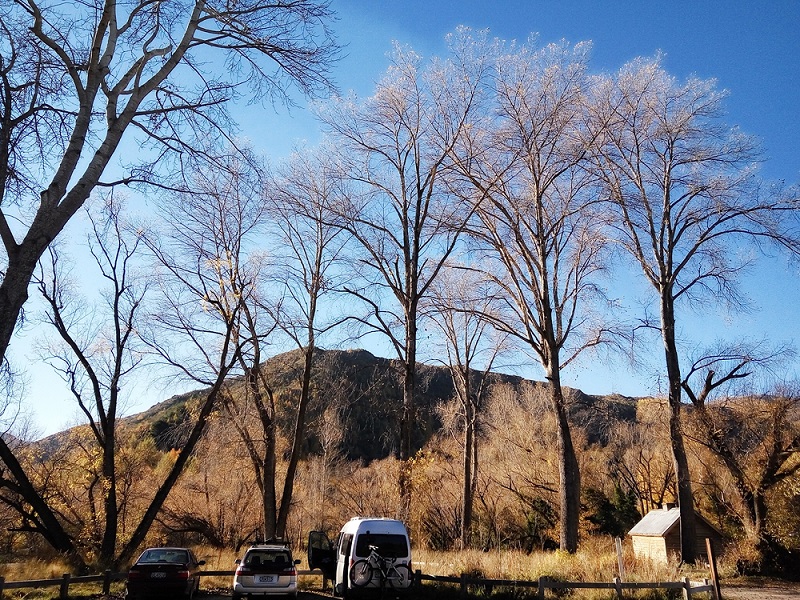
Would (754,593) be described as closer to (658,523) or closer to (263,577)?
(658,523)

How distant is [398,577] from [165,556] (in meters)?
6.92

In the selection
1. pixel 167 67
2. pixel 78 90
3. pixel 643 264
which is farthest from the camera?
pixel 643 264

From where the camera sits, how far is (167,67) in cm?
909

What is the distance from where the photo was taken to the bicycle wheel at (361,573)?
489 inches

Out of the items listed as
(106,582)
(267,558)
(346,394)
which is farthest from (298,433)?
(267,558)

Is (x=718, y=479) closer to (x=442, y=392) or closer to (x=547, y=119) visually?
(x=547, y=119)

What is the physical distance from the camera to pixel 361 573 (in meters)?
12.5

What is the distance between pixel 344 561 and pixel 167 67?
10.7 meters

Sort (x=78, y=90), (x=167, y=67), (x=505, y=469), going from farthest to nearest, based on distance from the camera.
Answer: (x=505, y=469) < (x=167, y=67) < (x=78, y=90)


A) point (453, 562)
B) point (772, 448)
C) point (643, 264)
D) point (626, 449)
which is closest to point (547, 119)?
point (643, 264)

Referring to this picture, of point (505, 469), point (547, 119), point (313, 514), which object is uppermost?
point (547, 119)

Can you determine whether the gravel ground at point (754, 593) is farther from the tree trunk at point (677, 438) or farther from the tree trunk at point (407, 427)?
the tree trunk at point (407, 427)

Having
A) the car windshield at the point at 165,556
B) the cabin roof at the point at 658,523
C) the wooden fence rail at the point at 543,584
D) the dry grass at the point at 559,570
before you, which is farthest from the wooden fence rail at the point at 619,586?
the cabin roof at the point at 658,523

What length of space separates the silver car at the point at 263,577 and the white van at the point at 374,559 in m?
1.61
